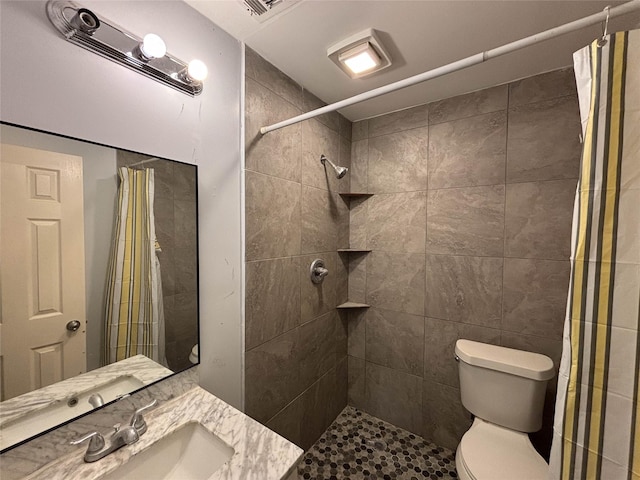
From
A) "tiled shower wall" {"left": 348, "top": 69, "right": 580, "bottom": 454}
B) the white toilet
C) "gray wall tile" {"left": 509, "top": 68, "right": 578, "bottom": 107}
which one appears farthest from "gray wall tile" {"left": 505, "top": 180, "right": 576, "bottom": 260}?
the white toilet

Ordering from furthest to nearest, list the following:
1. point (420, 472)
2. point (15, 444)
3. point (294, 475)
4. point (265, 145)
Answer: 1. point (420, 472)
2. point (265, 145)
3. point (294, 475)
4. point (15, 444)

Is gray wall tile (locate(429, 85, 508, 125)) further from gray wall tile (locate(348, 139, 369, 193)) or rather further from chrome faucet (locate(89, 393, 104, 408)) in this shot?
chrome faucet (locate(89, 393, 104, 408))

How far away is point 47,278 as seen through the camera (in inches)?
29.7

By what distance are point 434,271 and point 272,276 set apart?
110 cm

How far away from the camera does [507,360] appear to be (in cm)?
143

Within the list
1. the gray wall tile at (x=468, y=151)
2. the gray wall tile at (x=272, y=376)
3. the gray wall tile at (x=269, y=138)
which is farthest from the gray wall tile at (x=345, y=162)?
the gray wall tile at (x=272, y=376)

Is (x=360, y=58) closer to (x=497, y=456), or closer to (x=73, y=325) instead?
(x=73, y=325)

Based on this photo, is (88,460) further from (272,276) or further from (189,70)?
(189,70)

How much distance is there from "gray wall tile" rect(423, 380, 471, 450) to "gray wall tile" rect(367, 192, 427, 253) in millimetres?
959

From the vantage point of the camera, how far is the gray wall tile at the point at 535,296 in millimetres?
1469

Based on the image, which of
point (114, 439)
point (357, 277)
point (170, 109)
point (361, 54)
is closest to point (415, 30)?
point (361, 54)

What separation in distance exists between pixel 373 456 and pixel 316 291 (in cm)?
112

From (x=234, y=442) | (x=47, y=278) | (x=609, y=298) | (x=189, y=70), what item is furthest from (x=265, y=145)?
(x=609, y=298)

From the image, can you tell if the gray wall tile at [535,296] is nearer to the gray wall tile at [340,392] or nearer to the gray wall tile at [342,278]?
the gray wall tile at [342,278]
